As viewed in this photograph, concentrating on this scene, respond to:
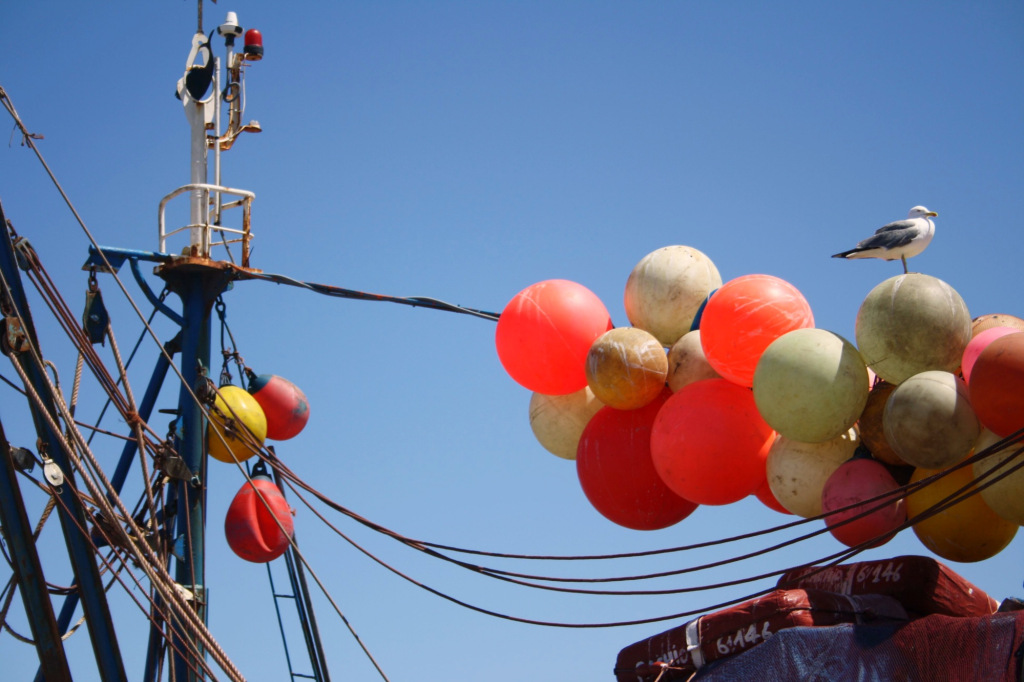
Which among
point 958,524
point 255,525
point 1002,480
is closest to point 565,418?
point 958,524

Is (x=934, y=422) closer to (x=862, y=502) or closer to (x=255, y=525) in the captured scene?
(x=862, y=502)

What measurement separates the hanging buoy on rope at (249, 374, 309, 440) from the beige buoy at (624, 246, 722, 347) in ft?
14.5

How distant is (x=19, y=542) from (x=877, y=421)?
5.43 meters

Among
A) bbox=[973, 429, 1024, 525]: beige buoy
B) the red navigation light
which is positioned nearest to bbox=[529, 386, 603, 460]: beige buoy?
bbox=[973, 429, 1024, 525]: beige buoy

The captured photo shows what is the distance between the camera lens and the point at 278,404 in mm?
10680

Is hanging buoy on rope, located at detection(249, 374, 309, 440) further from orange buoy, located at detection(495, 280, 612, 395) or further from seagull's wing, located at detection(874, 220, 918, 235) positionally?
seagull's wing, located at detection(874, 220, 918, 235)

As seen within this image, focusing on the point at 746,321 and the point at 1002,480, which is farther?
the point at 746,321

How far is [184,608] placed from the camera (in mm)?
7309

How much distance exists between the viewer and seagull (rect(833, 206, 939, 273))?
22.1 feet

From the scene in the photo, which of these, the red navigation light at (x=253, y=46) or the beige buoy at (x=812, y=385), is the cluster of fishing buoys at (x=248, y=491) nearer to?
the red navigation light at (x=253, y=46)

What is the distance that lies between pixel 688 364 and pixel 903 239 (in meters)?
1.48

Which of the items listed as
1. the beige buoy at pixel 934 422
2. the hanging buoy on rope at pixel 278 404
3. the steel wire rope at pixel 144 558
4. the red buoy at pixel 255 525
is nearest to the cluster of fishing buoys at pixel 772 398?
the beige buoy at pixel 934 422

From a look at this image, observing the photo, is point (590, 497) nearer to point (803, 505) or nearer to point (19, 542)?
point (803, 505)

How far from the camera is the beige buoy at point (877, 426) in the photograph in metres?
6.25
